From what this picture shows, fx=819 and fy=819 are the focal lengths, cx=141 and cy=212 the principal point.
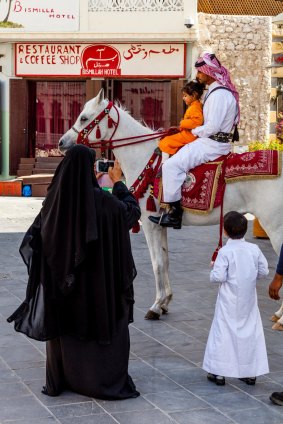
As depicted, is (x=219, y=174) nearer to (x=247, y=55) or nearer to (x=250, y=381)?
(x=250, y=381)

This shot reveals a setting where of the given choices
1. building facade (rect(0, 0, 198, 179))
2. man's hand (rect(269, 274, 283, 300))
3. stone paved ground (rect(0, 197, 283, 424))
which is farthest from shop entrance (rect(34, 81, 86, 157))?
man's hand (rect(269, 274, 283, 300))

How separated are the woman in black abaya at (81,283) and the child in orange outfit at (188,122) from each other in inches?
91.8

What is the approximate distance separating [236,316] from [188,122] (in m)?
2.54

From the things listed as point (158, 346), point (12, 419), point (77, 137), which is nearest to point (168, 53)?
point (77, 137)

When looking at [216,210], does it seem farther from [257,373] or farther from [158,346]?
[257,373]

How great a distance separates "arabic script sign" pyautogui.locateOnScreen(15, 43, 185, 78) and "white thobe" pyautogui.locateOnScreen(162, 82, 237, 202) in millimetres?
14604

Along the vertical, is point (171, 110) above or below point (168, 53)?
below

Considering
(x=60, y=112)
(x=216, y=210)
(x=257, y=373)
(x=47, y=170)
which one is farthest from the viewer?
(x=60, y=112)

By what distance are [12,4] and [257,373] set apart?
1839 cm

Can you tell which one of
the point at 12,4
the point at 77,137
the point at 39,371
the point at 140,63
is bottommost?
the point at 39,371

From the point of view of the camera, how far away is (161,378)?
5.78 metres

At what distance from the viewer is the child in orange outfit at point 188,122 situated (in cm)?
754

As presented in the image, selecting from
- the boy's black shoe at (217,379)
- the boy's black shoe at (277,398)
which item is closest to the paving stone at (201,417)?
the boy's black shoe at (277,398)

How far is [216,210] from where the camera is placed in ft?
24.8
